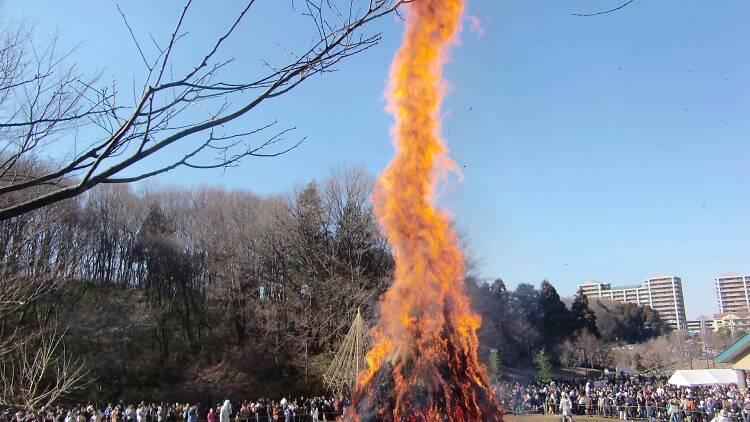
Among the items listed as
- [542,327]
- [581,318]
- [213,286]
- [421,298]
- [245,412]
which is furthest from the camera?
[581,318]

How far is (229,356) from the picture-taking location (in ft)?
122

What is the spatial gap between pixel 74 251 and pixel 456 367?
1028 inches

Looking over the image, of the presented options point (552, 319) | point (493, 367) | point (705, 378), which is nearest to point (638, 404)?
point (705, 378)

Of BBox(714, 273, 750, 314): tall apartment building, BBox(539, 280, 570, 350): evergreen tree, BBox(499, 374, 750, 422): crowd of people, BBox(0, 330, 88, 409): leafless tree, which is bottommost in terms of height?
BBox(499, 374, 750, 422): crowd of people

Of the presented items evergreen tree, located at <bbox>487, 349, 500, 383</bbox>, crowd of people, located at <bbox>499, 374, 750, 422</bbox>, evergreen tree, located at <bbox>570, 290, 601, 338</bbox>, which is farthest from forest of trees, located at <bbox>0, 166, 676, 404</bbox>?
evergreen tree, located at <bbox>570, 290, 601, 338</bbox>

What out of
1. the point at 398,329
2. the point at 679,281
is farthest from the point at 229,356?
the point at 679,281

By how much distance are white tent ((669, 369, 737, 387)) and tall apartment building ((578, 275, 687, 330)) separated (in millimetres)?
153045

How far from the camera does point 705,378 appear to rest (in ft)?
95.9

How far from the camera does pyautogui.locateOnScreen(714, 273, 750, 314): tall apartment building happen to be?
6407 inches

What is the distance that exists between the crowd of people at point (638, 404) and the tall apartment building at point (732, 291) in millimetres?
160846

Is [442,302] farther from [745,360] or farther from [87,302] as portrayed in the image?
[87,302]

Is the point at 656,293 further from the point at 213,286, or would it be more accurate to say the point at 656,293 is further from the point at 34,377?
the point at 34,377

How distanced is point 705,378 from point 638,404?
7.48 metres

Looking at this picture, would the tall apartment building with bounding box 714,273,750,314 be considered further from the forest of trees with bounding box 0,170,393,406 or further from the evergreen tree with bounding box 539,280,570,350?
the forest of trees with bounding box 0,170,393,406
